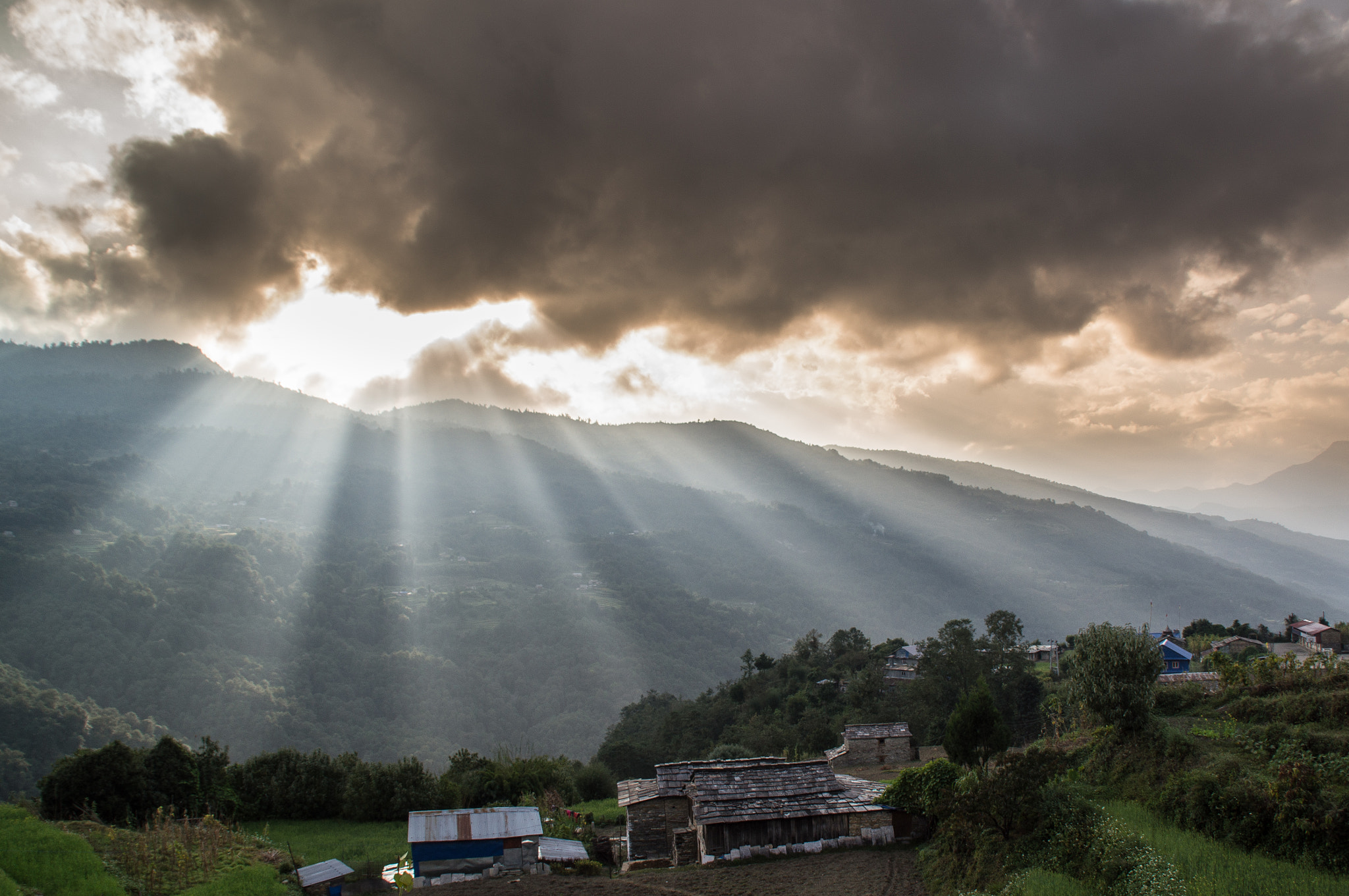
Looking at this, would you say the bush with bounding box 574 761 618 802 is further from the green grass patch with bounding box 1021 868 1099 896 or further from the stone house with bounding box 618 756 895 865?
the green grass patch with bounding box 1021 868 1099 896

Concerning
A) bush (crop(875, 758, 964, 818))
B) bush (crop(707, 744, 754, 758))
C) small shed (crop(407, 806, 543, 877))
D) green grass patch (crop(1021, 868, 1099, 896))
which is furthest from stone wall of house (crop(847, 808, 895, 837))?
bush (crop(707, 744, 754, 758))

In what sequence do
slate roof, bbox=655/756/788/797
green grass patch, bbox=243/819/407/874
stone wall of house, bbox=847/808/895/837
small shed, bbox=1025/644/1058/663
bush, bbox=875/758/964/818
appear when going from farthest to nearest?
small shed, bbox=1025/644/1058/663, slate roof, bbox=655/756/788/797, green grass patch, bbox=243/819/407/874, stone wall of house, bbox=847/808/895/837, bush, bbox=875/758/964/818

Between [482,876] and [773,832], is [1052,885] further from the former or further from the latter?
[482,876]

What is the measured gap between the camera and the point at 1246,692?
18125 mm

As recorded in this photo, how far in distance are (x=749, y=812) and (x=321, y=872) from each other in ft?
39.8

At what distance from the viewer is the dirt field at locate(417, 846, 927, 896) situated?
1518cm

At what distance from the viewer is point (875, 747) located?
33344 millimetres

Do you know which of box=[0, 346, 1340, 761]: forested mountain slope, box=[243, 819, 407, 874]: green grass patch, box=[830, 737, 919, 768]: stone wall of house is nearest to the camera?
box=[243, 819, 407, 874]: green grass patch

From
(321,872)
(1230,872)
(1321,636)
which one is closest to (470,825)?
(321,872)

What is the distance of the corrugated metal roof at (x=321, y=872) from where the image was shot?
54.1ft

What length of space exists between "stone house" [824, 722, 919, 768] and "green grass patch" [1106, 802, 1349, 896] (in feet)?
74.0

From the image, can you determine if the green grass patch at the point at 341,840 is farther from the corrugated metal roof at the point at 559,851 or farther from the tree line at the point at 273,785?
the corrugated metal roof at the point at 559,851

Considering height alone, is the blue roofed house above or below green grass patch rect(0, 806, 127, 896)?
below

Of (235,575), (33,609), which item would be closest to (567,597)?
(235,575)
